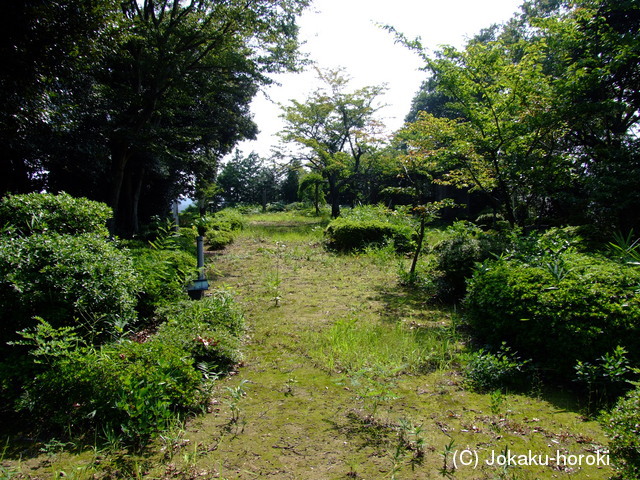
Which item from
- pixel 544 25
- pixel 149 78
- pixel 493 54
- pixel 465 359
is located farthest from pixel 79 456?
pixel 149 78

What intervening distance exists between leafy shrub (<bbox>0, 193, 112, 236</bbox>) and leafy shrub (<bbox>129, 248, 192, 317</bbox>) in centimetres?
64

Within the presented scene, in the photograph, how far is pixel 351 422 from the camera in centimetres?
259

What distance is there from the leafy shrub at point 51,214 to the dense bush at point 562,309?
4811mm

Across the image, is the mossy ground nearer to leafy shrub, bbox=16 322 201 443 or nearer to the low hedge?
leafy shrub, bbox=16 322 201 443

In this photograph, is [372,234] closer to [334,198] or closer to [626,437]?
[626,437]

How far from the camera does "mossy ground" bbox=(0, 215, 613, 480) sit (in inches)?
82.5

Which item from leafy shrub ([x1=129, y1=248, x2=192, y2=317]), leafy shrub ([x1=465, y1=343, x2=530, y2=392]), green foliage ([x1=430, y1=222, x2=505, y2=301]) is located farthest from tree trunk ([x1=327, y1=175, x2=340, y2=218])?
leafy shrub ([x1=465, y1=343, x2=530, y2=392])

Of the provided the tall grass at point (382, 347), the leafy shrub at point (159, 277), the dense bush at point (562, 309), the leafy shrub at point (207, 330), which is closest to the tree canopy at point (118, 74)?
the leafy shrub at point (159, 277)

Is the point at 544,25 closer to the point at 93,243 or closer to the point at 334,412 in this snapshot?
the point at 334,412

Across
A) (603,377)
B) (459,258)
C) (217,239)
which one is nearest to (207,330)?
(603,377)

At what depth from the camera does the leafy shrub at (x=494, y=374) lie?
9.96 ft

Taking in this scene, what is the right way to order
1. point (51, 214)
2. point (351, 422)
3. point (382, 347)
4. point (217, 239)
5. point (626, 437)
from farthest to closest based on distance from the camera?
point (217, 239) → point (51, 214) → point (382, 347) → point (351, 422) → point (626, 437)

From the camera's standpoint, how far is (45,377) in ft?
8.19

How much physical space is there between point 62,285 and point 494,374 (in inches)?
154
